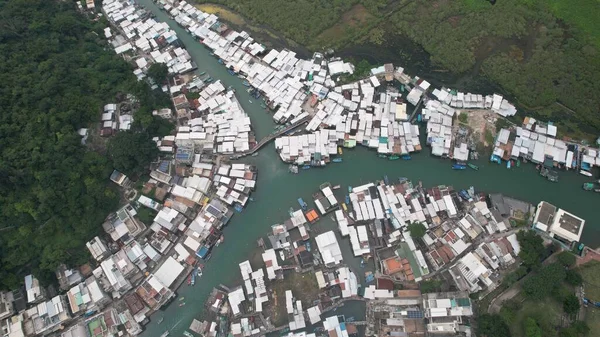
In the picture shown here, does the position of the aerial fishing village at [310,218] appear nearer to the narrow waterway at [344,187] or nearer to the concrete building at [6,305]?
the concrete building at [6,305]

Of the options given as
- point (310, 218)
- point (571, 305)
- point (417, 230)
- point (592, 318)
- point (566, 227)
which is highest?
point (310, 218)

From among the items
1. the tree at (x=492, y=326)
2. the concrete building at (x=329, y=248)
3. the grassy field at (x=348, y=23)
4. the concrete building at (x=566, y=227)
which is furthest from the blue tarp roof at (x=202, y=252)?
the concrete building at (x=566, y=227)

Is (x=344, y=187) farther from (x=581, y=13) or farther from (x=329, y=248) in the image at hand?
(x=581, y=13)

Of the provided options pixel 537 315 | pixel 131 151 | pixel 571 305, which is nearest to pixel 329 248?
pixel 537 315

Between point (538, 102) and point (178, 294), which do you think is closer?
point (178, 294)

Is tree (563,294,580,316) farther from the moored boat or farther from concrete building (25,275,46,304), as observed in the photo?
concrete building (25,275,46,304)

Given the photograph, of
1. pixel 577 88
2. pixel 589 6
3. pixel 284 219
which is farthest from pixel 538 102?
pixel 284 219

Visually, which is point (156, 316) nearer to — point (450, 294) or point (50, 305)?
point (50, 305)
